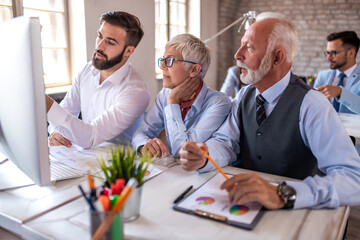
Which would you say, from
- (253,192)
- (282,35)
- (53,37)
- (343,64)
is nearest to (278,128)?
(282,35)

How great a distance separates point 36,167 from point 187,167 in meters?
0.51

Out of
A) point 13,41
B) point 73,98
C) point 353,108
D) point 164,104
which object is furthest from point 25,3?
point 353,108

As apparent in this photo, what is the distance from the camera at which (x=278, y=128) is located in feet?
4.42

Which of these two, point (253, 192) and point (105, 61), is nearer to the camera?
point (253, 192)

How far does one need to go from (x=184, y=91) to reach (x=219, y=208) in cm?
93

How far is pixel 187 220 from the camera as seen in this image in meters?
0.89

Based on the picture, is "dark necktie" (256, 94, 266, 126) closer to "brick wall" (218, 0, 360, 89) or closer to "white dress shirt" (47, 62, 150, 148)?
"white dress shirt" (47, 62, 150, 148)

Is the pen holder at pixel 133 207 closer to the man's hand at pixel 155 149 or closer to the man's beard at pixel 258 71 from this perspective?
the man's hand at pixel 155 149

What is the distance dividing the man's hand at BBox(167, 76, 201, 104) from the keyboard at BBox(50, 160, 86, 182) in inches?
26.0

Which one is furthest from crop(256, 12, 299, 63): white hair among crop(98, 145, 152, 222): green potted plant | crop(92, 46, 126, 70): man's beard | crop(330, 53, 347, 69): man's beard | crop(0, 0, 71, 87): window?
crop(0, 0, 71, 87): window

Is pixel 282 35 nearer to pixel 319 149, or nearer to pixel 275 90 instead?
pixel 275 90

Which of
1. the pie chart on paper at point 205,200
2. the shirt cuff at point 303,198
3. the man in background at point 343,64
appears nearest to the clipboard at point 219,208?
the pie chart on paper at point 205,200

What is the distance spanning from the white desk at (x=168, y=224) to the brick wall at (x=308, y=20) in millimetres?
5991

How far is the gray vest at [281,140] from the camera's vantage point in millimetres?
1324
